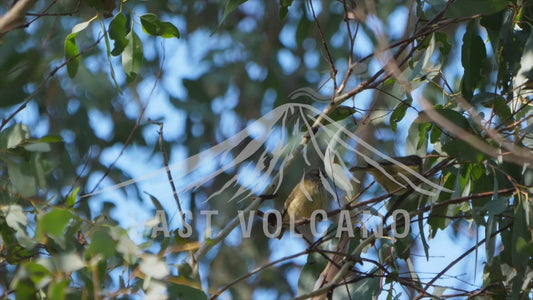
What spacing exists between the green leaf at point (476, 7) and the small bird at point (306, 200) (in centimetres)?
172

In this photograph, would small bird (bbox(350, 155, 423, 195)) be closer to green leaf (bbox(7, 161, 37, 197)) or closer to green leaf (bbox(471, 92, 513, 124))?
green leaf (bbox(471, 92, 513, 124))

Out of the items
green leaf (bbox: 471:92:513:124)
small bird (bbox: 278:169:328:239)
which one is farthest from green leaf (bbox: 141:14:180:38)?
small bird (bbox: 278:169:328:239)

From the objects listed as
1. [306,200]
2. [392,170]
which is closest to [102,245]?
[392,170]

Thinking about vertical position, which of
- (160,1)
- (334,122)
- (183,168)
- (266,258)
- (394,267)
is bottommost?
(266,258)

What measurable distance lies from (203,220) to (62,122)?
4.71ft

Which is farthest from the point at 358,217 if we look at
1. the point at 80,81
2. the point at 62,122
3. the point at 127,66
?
the point at 62,122

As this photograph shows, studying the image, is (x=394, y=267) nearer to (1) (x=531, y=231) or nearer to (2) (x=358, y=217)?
(2) (x=358, y=217)

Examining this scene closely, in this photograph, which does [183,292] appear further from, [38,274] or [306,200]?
[306,200]

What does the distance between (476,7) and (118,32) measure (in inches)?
46.9

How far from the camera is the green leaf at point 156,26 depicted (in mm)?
2504

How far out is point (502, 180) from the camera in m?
2.60

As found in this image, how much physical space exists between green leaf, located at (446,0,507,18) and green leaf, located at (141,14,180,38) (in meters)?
0.94

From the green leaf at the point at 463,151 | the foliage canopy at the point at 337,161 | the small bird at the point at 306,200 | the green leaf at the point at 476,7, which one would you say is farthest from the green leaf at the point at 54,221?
the small bird at the point at 306,200

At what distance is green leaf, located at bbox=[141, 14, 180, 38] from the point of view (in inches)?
98.6
